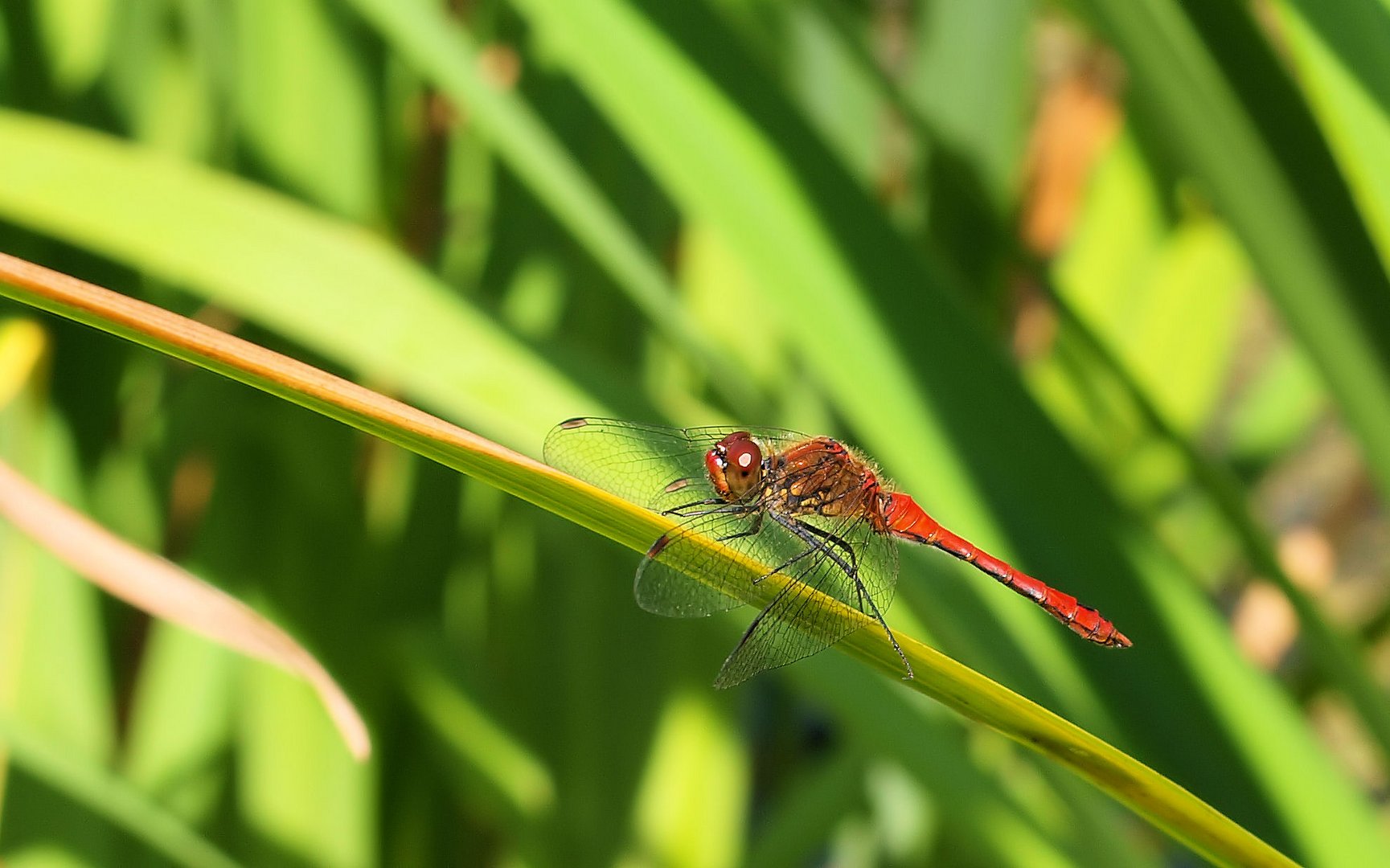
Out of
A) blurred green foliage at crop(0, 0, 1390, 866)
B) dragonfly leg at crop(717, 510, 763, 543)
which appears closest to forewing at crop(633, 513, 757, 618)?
dragonfly leg at crop(717, 510, 763, 543)

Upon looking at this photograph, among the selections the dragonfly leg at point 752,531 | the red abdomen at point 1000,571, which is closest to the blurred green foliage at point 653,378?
the red abdomen at point 1000,571

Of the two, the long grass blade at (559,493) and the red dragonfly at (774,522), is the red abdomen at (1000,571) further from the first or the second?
the long grass blade at (559,493)

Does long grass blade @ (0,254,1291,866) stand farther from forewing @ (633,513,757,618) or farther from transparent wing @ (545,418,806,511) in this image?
transparent wing @ (545,418,806,511)

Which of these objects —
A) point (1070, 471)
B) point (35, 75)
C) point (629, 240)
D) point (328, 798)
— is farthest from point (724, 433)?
point (35, 75)

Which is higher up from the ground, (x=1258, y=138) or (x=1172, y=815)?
(x=1258, y=138)

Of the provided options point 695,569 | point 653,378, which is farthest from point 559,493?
point 653,378

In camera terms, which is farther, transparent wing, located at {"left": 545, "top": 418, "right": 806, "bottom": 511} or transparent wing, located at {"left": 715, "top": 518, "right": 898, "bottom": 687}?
transparent wing, located at {"left": 545, "top": 418, "right": 806, "bottom": 511}

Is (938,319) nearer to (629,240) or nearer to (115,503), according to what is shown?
(629,240)

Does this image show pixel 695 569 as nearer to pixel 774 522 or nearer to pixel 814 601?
pixel 814 601
